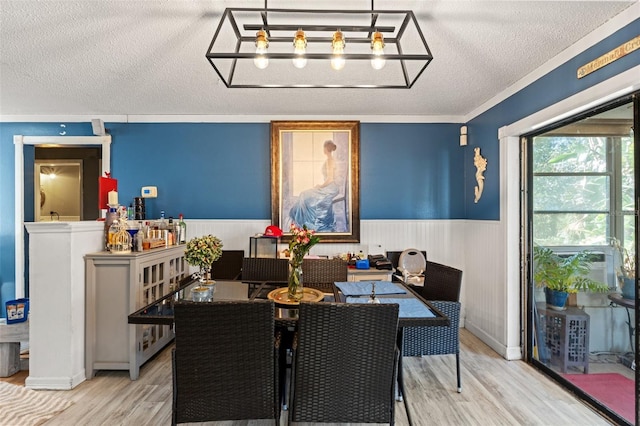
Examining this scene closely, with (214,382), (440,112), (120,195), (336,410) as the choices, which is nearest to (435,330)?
(336,410)

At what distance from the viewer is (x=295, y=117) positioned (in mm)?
3938

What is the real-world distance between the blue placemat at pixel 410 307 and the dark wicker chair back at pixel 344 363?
0.89ft

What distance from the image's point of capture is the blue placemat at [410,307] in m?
1.80

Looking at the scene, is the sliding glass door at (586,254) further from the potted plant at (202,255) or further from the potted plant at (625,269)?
the potted plant at (202,255)

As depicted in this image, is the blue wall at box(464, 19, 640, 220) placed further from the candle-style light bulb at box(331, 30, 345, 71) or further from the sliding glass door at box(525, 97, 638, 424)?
the candle-style light bulb at box(331, 30, 345, 71)

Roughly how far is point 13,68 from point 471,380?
4621 mm

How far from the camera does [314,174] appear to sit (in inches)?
154

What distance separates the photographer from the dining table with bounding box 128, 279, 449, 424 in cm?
175

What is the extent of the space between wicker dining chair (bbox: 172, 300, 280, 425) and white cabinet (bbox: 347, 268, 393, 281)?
1.88 m

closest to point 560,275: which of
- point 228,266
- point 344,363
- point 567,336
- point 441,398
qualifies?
point 567,336

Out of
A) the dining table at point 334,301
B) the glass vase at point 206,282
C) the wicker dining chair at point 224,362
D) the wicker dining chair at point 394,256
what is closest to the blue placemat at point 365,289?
the dining table at point 334,301

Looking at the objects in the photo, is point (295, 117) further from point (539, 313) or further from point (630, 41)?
point (539, 313)

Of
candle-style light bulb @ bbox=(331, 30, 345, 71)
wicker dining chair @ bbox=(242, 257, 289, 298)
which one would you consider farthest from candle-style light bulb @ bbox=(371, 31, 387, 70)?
wicker dining chair @ bbox=(242, 257, 289, 298)

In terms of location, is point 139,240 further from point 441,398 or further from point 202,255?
point 441,398
